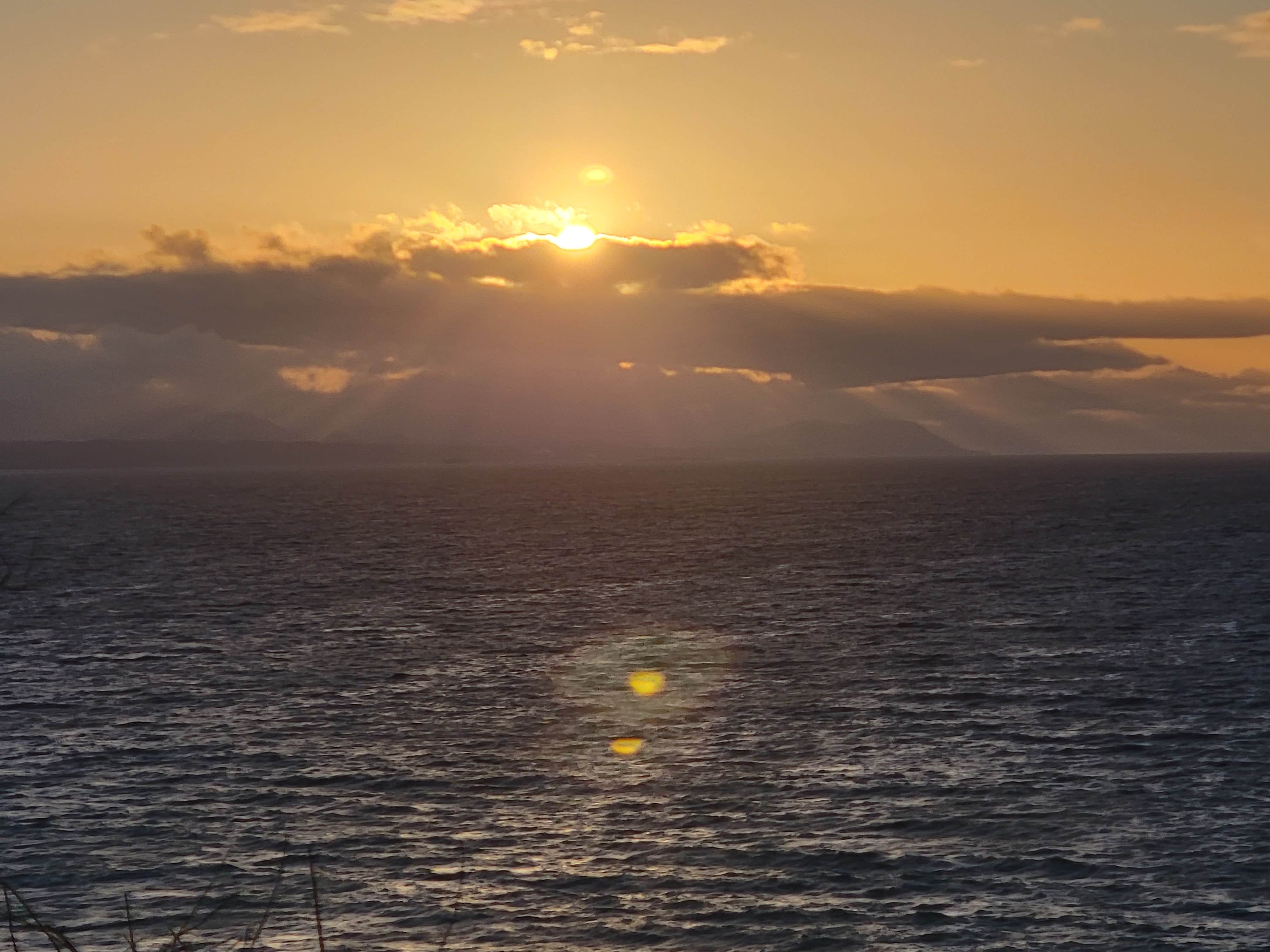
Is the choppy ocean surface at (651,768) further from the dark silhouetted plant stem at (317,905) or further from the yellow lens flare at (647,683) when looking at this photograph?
the dark silhouetted plant stem at (317,905)

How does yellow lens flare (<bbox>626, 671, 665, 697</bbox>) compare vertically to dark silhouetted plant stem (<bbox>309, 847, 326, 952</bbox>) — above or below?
below

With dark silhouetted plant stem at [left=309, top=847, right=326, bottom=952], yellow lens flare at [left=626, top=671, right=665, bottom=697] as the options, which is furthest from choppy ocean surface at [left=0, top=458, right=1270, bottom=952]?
dark silhouetted plant stem at [left=309, top=847, right=326, bottom=952]

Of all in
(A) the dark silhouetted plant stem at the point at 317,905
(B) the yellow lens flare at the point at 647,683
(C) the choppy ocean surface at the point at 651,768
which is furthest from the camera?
(B) the yellow lens flare at the point at 647,683

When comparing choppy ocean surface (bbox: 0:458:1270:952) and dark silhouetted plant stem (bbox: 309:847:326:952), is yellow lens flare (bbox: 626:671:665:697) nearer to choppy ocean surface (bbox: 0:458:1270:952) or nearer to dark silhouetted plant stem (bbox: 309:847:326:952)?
choppy ocean surface (bbox: 0:458:1270:952)

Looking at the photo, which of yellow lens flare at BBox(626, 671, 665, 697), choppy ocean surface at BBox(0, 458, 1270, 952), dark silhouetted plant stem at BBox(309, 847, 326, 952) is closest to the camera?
dark silhouetted plant stem at BBox(309, 847, 326, 952)

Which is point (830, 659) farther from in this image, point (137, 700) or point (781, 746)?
point (137, 700)

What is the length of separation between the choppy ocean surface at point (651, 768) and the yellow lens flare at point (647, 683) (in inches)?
27.5

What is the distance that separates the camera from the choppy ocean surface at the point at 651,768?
3669 cm

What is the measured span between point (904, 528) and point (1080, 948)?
142 m

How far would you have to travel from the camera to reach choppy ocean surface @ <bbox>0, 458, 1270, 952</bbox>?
120 ft

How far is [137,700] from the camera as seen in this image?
64812 mm

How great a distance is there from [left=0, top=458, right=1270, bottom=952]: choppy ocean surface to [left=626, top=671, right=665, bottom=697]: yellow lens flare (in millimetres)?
699

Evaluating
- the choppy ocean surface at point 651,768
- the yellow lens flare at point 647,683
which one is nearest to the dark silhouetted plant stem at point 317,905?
the choppy ocean surface at point 651,768

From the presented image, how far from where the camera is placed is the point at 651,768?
169 ft
